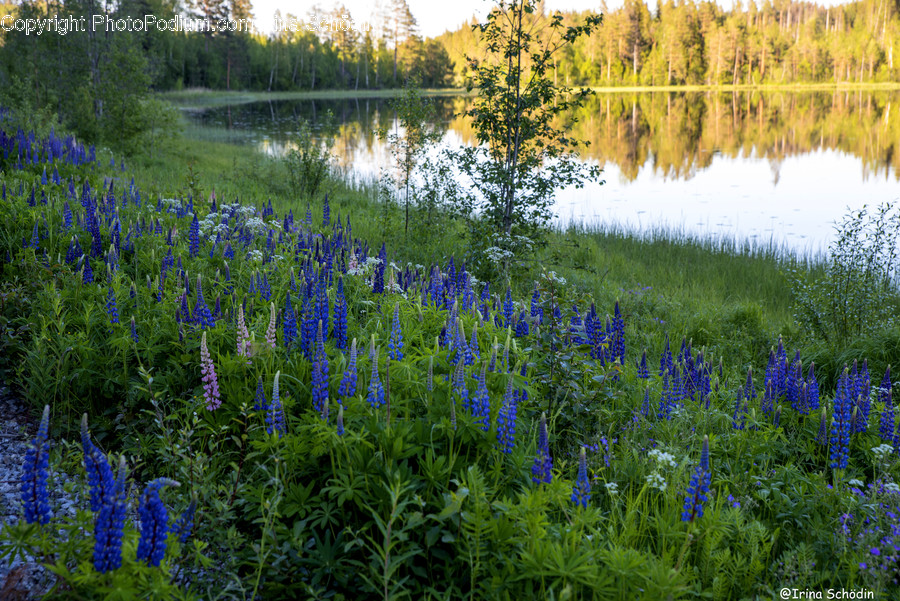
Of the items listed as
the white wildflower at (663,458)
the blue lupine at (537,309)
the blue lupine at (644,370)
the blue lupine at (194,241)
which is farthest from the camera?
the blue lupine at (194,241)

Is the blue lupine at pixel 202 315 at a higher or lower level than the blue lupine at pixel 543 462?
higher

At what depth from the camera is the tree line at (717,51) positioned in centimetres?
8162

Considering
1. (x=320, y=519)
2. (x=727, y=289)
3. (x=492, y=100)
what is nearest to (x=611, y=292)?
(x=727, y=289)

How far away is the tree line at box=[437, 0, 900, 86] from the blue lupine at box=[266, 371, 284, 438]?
78.6 m

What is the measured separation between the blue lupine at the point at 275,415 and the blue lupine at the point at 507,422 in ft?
3.69

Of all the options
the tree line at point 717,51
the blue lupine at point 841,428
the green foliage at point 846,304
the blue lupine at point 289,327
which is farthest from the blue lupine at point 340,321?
the tree line at point 717,51

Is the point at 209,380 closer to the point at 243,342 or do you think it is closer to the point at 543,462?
the point at 243,342

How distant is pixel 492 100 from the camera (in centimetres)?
1050

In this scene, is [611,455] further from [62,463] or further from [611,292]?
[611,292]

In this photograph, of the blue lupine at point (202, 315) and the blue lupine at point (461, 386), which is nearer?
the blue lupine at point (461, 386)

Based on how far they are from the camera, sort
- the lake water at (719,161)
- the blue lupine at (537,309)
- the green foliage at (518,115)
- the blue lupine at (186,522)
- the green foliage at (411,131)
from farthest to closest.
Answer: the lake water at (719,161), the green foliage at (411,131), the green foliage at (518,115), the blue lupine at (537,309), the blue lupine at (186,522)

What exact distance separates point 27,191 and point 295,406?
564 centimetres

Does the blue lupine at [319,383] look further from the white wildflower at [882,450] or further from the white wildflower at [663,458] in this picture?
the white wildflower at [882,450]
